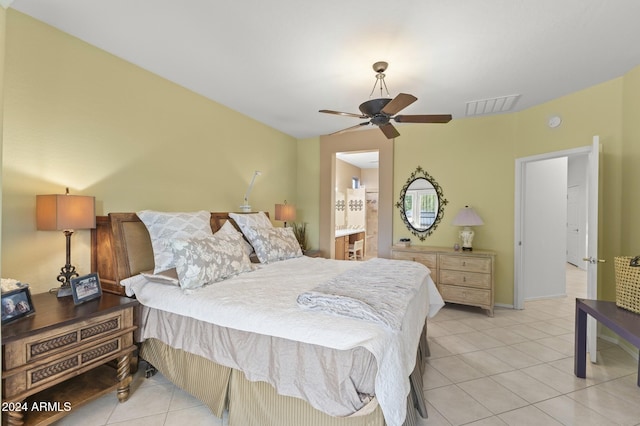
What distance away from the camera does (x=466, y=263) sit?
370cm

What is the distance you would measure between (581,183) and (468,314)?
18.0ft

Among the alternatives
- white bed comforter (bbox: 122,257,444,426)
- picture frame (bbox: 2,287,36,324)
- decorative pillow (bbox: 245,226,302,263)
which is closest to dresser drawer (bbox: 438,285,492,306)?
white bed comforter (bbox: 122,257,444,426)

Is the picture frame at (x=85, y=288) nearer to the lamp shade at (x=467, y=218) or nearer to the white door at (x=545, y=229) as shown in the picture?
the lamp shade at (x=467, y=218)

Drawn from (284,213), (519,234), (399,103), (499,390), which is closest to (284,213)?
(284,213)

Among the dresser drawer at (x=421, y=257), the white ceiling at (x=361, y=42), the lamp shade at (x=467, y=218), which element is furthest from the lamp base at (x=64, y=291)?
the lamp shade at (x=467, y=218)

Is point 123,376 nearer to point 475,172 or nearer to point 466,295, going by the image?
point 466,295

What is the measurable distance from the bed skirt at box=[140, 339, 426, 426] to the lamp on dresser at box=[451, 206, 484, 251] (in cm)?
255

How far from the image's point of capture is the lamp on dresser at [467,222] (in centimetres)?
377

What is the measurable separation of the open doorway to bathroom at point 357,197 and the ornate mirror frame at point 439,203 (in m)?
2.00

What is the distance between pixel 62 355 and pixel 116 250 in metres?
0.84

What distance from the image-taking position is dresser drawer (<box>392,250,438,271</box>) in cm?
387

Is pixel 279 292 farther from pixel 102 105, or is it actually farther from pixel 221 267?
pixel 102 105

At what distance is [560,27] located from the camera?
203cm

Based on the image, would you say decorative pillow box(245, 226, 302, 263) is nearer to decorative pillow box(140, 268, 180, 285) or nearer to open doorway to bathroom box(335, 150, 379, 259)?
decorative pillow box(140, 268, 180, 285)
